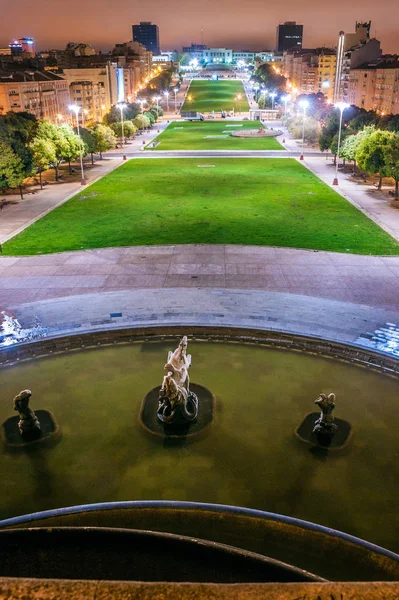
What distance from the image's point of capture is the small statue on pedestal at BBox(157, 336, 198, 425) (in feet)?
43.8

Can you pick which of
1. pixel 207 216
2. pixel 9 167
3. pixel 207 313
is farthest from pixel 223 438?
pixel 9 167

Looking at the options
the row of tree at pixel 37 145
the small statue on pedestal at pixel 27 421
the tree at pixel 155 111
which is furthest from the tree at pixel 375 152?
the tree at pixel 155 111

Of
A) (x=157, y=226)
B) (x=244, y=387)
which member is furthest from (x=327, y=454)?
(x=157, y=226)

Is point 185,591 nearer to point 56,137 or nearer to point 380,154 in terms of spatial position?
point 380,154

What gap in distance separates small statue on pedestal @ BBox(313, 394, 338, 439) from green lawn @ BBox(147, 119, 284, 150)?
6392 cm

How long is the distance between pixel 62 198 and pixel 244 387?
32.4 meters

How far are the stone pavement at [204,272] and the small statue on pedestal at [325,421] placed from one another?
9758 millimetres

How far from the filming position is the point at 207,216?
36.2 meters

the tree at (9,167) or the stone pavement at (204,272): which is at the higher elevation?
the tree at (9,167)

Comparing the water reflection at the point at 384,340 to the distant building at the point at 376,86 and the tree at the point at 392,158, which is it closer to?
the tree at the point at 392,158

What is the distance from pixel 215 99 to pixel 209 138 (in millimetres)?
86340

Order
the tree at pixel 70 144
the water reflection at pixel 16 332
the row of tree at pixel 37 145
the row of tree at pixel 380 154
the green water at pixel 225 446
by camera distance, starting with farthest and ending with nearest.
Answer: the tree at pixel 70 144 < the row of tree at pixel 37 145 < the row of tree at pixel 380 154 < the water reflection at pixel 16 332 < the green water at pixel 225 446

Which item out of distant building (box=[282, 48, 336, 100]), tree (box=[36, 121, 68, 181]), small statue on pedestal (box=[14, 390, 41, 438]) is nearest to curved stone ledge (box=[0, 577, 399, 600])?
small statue on pedestal (box=[14, 390, 41, 438])

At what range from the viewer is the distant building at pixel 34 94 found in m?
87.9
